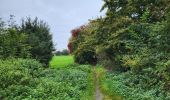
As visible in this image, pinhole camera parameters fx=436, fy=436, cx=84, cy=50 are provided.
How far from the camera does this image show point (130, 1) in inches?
1510

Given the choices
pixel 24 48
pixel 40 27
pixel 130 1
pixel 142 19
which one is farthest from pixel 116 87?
pixel 40 27

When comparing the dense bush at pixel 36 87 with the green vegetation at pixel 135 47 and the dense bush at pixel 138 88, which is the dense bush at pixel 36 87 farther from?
the green vegetation at pixel 135 47

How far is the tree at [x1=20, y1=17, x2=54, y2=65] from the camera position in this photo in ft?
181

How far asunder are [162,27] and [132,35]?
7.41 metres

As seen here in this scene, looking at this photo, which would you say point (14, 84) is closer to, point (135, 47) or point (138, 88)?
point (138, 88)

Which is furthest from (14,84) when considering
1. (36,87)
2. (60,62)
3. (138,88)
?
(60,62)

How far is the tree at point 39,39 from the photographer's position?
181 feet

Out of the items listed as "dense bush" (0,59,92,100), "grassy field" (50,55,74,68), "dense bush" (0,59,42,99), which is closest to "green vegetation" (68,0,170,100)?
"dense bush" (0,59,92,100)

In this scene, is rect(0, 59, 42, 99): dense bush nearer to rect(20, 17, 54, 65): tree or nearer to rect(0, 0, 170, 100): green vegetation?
rect(0, 0, 170, 100): green vegetation

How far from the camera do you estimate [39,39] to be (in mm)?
57438

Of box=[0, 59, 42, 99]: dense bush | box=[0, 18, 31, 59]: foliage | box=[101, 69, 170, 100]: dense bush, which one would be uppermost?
box=[0, 18, 31, 59]: foliage

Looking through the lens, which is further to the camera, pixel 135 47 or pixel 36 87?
pixel 135 47

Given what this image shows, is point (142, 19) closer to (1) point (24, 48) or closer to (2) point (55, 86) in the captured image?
(2) point (55, 86)

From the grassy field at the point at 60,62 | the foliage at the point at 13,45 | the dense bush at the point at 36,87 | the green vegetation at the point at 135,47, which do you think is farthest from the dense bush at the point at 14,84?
the grassy field at the point at 60,62
